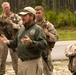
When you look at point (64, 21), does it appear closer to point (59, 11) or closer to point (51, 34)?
point (59, 11)

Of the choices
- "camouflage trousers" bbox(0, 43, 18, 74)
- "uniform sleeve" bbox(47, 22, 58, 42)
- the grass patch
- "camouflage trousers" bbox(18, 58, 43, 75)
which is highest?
"uniform sleeve" bbox(47, 22, 58, 42)

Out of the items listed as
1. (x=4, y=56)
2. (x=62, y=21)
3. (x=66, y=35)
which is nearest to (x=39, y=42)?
(x=4, y=56)

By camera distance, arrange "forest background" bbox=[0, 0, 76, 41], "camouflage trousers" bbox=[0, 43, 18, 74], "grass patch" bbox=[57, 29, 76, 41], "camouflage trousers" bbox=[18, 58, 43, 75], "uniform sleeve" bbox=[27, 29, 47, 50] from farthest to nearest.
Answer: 1. "forest background" bbox=[0, 0, 76, 41]
2. "grass patch" bbox=[57, 29, 76, 41]
3. "camouflage trousers" bbox=[0, 43, 18, 74]
4. "camouflage trousers" bbox=[18, 58, 43, 75]
5. "uniform sleeve" bbox=[27, 29, 47, 50]

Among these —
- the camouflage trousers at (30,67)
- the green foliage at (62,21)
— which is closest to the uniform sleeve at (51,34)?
the camouflage trousers at (30,67)

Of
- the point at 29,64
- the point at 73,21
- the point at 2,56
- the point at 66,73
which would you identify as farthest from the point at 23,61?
the point at 73,21

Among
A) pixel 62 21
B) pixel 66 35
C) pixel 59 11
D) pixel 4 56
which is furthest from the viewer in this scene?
pixel 59 11

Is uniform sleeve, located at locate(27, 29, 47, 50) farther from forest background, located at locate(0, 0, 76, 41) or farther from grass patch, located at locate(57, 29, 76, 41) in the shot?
forest background, located at locate(0, 0, 76, 41)

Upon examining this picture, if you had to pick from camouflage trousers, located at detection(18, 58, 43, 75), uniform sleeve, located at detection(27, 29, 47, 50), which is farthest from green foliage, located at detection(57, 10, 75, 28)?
uniform sleeve, located at detection(27, 29, 47, 50)

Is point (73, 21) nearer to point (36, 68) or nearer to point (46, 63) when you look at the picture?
point (46, 63)

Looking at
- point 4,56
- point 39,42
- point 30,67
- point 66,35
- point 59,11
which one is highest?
point 39,42

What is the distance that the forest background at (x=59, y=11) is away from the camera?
2627 centimetres

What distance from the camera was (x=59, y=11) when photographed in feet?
111

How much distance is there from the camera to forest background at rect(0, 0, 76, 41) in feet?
86.2

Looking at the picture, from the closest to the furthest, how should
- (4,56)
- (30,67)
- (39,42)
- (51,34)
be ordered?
(39,42)
(30,67)
(51,34)
(4,56)
